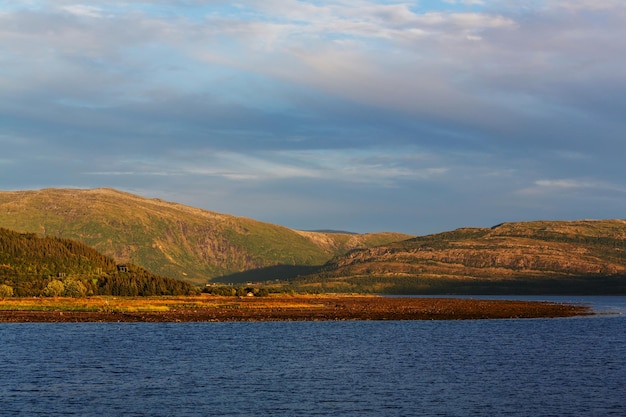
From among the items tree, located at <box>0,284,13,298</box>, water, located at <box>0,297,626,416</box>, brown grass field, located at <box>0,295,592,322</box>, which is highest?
tree, located at <box>0,284,13,298</box>

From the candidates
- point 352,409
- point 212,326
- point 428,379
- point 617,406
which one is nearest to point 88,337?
point 212,326

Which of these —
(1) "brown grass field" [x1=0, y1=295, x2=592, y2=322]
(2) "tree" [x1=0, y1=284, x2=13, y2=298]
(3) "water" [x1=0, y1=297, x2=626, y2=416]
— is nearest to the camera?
(3) "water" [x1=0, y1=297, x2=626, y2=416]

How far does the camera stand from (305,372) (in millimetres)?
76125

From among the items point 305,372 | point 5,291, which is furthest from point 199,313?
point 305,372

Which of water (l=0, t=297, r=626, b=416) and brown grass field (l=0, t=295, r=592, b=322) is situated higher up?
brown grass field (l=0, t=295, r=592, b=322)

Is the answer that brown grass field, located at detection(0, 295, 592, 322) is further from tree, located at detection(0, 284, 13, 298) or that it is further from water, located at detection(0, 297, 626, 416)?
water, located at detection(0, 297, 626, 416)

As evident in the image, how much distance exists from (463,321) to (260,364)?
82.8 meters

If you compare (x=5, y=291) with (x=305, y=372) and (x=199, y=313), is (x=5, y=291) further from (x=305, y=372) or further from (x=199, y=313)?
(x=305, y=372)

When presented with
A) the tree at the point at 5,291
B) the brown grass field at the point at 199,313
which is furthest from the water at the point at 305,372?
the tree at the point at 5,291

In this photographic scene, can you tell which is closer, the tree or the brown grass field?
the brown grass field

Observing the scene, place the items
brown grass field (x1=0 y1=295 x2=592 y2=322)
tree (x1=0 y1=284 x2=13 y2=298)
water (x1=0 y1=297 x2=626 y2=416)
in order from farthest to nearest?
1. tree (x1=0 y1=284 x2=13 y2=298)
2. brown grass field (x1=0 y1=295 x2=592 y2=322)
3. water (x1=0 y1=297 x2=626 y2=416)

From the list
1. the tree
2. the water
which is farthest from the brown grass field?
the water

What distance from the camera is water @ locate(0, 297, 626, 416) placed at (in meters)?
57.7

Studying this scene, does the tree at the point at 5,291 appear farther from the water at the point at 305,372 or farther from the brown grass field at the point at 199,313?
the water at the point at 305,372
